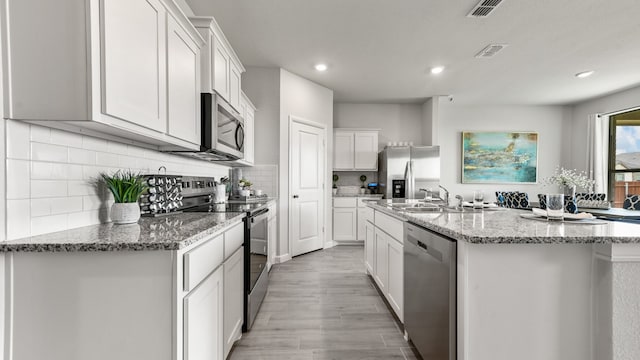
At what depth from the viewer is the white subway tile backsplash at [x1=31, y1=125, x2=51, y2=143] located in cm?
116

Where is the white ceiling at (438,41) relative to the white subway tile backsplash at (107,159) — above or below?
above

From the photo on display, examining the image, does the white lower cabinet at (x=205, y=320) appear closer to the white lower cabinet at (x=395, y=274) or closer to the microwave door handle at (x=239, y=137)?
the white lower cabinet at (x=395, y=274)

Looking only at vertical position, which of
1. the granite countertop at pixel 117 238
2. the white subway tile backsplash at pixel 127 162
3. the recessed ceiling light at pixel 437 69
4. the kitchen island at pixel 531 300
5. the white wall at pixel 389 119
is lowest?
the kitchen island at pixel 531 300

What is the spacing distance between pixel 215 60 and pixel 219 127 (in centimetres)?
50

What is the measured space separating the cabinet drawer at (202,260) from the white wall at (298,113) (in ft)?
8.44

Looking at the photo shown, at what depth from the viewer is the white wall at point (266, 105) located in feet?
13.5

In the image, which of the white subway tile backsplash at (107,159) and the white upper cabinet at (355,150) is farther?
the white upper cabinet at (355,150)

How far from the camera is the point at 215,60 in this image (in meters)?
2.14

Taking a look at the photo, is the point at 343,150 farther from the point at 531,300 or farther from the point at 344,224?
the point at 531,300

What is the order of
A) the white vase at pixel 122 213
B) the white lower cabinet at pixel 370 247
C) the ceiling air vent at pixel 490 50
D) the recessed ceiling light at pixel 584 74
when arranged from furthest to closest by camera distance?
the recessed ceiling light at pixel 584 74 → the ceiling air vent at pixel 490 50 → the white lower cabinet at pixel 370 247 → the white vase at pixel 122 213

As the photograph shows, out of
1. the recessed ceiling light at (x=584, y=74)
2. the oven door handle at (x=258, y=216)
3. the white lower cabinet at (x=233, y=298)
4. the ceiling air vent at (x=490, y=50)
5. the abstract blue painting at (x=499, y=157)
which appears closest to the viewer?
the white lower cabinet at (x=233, y=298)

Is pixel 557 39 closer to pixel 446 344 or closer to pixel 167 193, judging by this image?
pixel 446 344

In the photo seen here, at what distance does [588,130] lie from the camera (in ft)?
18.3

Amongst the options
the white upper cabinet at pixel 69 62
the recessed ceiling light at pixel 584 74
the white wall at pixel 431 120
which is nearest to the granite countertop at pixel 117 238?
the white upper cabinet at pixel 69 62
